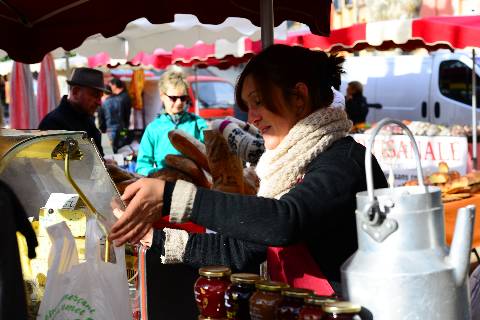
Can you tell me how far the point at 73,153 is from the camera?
2043 millimetres

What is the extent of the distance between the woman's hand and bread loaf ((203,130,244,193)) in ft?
5.58

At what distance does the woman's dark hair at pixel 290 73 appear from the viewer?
6.48ft

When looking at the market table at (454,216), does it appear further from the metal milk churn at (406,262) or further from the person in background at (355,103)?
the person in background at (355,103)

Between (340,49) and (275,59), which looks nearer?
(275,59)

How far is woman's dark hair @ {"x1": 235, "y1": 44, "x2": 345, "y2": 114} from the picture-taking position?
1976 mm

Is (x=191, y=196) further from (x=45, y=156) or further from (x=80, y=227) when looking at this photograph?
(x=45, y=156)

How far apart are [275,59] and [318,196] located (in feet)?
1.45

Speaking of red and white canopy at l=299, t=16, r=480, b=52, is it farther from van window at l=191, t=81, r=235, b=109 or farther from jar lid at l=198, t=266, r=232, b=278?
van window at l=191, t=81, r=235, b=109

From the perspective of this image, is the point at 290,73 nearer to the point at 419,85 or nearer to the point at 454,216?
the point at 454,216

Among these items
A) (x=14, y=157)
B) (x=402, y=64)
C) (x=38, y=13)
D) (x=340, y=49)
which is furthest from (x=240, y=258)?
(x=402, y=64)

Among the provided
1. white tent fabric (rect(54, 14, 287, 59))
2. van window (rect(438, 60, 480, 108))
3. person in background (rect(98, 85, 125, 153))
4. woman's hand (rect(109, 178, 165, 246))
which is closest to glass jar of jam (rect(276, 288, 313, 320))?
woman's hand (rect(109, 178, 165, 246))

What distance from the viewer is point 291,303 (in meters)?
1.54

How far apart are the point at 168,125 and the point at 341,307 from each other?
14.7 feet

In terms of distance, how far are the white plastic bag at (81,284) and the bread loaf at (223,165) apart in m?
1.45
